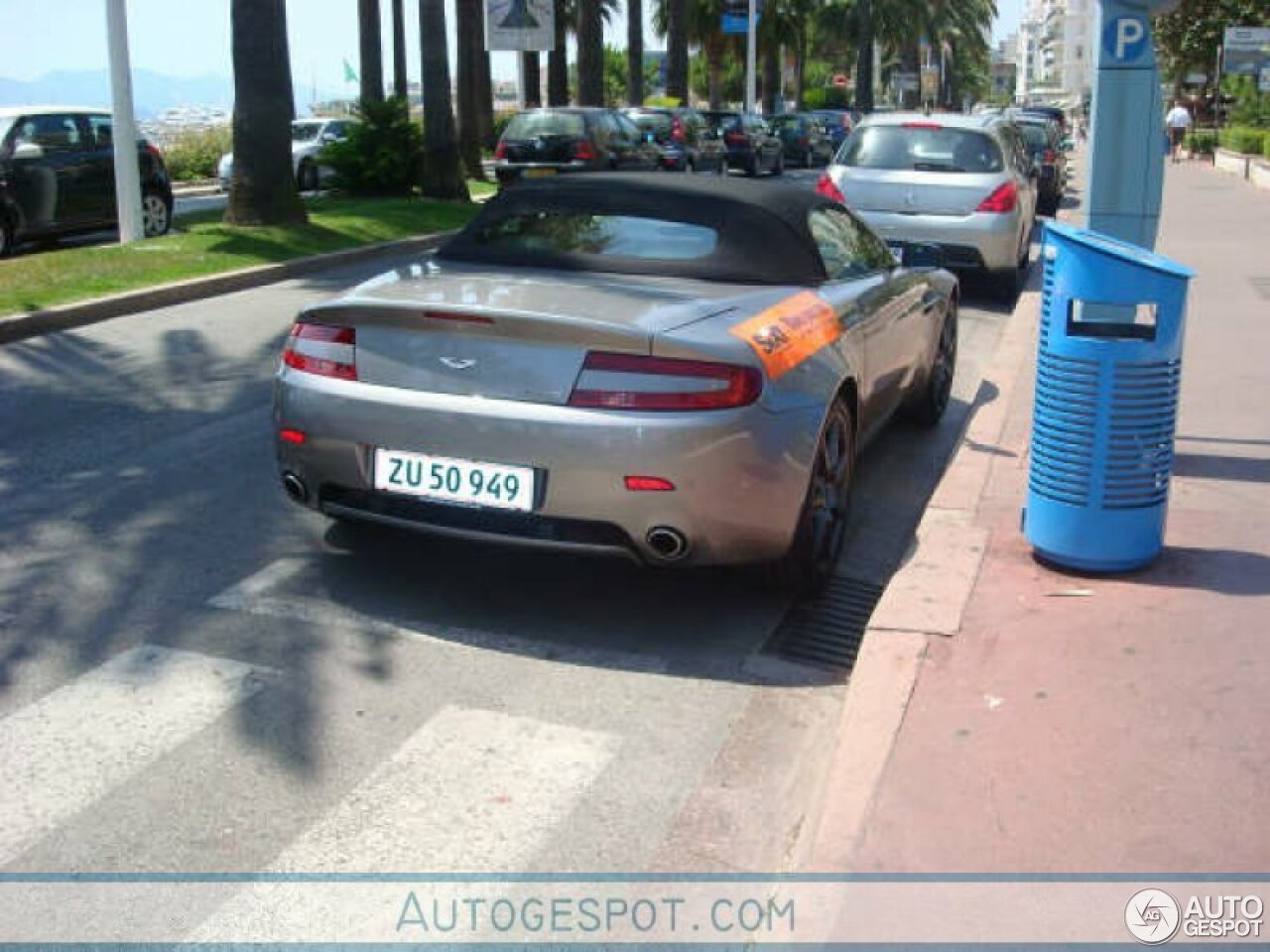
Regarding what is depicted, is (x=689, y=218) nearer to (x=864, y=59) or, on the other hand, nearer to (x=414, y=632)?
(x=414, y=632)

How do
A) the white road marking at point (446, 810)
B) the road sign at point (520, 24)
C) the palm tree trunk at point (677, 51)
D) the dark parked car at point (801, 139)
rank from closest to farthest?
the white road marking at point (446, 810)
the road sign at point (520, 24)
the dark parked car at point (801, 139)
the palm tree trunk at point (677, 51)

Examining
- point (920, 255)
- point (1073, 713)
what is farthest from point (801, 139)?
point (1073, 713)

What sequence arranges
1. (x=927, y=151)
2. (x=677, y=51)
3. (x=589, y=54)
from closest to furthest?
(x=927, y=151)
(x=589, y=54)
(x=677, y=51)

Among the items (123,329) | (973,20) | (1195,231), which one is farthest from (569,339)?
(973,20)

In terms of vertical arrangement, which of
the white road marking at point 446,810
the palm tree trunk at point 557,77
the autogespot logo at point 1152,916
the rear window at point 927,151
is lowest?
the white road marking at point 446,810

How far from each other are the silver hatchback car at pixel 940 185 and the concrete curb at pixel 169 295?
200 inches

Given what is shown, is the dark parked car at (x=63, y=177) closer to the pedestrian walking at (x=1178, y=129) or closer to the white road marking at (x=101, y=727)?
the white road marking at (x=101, y=727)

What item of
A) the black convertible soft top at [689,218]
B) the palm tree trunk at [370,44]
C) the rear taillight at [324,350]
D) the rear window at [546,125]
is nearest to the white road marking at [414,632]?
the rear taillight at [324,350]

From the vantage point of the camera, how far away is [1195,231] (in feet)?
63.3

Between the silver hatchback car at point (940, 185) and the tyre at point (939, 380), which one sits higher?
the silver hatchback car at point (940, 185)

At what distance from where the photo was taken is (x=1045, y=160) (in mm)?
23250

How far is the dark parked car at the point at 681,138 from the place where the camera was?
27.7 metres

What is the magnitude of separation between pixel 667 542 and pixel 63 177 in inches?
517

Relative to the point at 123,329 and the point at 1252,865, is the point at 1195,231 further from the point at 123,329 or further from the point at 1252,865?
the point at 1252,865
